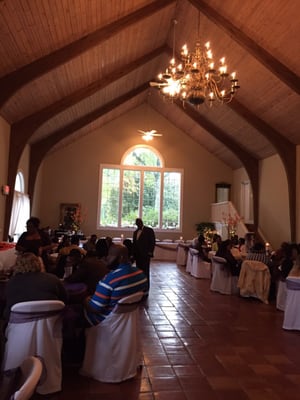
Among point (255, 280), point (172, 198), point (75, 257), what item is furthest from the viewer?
point (172, 198)

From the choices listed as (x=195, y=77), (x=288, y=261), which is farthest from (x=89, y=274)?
(x=288, y=261)

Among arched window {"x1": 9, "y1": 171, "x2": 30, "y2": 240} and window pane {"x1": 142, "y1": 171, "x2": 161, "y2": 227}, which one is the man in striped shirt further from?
window pane {"x1": 142, "y1": 171, "x2": 161, "y2": 227}

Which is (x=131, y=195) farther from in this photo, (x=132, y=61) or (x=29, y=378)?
(x=29, y=378)

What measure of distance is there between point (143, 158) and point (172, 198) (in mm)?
1822

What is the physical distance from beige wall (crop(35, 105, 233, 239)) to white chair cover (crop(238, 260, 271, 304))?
267 inches

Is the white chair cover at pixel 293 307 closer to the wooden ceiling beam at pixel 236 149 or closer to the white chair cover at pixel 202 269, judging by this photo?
the white chair cover at pixel 202 269

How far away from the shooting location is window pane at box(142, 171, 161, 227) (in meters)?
13.0

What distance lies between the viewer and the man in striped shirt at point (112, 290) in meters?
2.79

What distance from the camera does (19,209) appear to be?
340 inches

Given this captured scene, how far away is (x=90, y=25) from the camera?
5938mm

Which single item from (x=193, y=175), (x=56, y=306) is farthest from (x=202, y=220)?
(x=56, y=306)

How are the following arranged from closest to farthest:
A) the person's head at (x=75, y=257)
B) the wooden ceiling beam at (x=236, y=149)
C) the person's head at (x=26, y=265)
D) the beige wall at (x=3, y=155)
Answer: the person's head at (x=26, y=265), the person's head at (x=75, y=257), the beige wall at (x=3, y=155), the wooden ceiling beam at (x=236, y=149)

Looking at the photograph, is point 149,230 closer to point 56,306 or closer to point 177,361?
point 177,361

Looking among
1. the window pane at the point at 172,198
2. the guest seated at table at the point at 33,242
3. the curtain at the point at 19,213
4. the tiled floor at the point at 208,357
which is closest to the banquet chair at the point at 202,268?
the tiled floor at the point at 208,357
